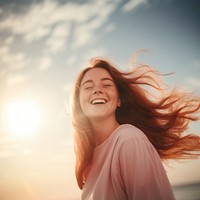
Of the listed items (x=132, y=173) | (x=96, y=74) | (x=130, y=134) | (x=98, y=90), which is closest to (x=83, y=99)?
(x=98, y=90)

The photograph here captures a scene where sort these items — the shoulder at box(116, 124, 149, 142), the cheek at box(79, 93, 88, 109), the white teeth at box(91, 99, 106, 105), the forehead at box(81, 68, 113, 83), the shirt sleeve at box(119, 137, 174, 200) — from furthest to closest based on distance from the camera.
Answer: the forehead at box(81, 68, 113, 83) → the cheek at box(79, 93, 88, 109) → the white teeth at box(91, 99, 106, 105) → the shoulder at box(116, 124, 149, 142) → the shirt sleeve at box(119, 137, 174, 200)

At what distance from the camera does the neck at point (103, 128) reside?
3.23 meters

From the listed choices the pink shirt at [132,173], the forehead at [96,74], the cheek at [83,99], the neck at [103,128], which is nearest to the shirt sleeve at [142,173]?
the pink shirt at [132,173]

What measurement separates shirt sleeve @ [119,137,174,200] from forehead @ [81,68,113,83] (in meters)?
1.19

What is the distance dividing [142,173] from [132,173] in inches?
3.6

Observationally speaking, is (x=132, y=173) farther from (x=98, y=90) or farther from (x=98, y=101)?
(x=98, y=90)

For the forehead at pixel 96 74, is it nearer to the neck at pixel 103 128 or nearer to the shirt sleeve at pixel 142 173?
the neck at pixel 103 128

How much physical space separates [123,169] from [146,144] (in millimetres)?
279

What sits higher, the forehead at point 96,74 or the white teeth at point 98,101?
the forehead at point 96,74

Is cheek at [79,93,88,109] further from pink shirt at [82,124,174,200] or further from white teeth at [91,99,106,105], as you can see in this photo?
pink shirt at [82,124,174,200]

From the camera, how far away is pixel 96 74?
3.43 m

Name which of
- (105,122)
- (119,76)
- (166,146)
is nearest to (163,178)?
(105,122)

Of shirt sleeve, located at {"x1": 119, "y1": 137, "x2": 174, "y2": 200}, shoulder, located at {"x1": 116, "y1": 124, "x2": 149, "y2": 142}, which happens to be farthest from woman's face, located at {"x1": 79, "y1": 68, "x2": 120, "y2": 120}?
shirt sleeve, located at {"x1": 119, "y1": 137, "x2": 174, "y2": 200}

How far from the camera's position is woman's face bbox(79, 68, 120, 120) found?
3.16 metres
